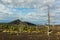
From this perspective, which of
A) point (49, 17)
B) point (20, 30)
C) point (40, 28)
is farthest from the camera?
point (40, 28)

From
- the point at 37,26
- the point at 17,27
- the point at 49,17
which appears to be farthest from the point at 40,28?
the point at 49,17

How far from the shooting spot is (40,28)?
116 ft

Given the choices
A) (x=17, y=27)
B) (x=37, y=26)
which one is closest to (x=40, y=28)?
(x=37, y=26)

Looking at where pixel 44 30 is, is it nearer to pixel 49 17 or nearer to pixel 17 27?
pixel 17 27

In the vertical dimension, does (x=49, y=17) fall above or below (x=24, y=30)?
above

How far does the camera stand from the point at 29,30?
3312cm

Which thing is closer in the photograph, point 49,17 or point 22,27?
point 49,17

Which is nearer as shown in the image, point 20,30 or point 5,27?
Answer: point 20,30

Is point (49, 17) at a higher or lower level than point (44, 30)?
higher

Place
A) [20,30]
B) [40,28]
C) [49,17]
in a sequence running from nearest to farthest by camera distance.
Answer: [49,17] → [20,30] → [40,28]

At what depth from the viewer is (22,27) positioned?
1305 inches

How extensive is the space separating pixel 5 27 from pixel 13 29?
2.94m

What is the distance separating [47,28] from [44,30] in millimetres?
617

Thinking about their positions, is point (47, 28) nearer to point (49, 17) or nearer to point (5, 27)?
point (5, 27)
